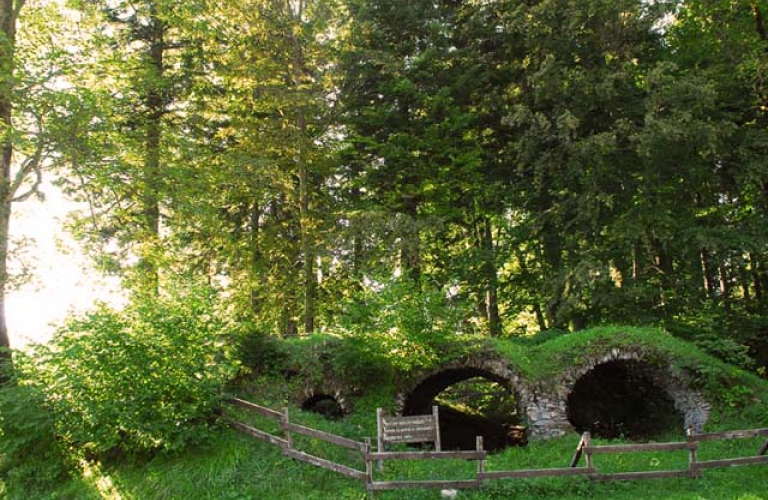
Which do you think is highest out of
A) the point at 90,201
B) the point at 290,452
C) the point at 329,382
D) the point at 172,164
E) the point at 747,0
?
the point at 747,0

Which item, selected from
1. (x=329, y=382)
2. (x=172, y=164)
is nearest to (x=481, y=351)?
(x=329, y=382)

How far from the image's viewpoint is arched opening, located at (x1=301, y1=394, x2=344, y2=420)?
544 inches

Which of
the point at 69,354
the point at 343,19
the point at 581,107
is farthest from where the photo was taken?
the point at 343,19

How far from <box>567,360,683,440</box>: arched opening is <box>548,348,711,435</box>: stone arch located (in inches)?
59.2

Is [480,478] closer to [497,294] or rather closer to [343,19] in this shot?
[497,294]

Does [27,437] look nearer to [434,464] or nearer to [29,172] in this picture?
[29,172]

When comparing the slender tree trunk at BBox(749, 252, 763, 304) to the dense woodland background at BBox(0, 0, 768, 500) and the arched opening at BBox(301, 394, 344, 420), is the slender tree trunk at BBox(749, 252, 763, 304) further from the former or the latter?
the arched opening at BBox(301, 394, 344, 420)

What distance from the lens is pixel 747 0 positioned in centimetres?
1644

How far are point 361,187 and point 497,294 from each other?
687 centimetres

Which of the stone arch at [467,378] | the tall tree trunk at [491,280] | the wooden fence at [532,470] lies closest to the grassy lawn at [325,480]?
the wooden fence at [532,470]

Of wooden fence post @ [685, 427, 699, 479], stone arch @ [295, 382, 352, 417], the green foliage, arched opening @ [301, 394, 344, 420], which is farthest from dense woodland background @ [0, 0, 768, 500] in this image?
wooden fence post @ [685, 427, 699, 479]

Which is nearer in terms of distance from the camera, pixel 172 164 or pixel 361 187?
pixel 172 164

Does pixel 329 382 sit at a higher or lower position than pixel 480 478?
higher

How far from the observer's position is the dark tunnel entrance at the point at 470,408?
574 inches
